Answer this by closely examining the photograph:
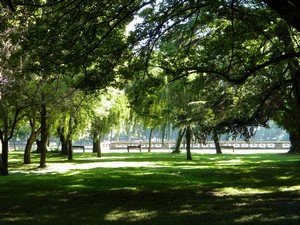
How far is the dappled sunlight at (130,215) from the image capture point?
27.3 feet

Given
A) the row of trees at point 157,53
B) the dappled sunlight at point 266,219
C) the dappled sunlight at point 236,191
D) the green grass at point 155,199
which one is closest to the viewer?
the dappled sunlight at point 266,219

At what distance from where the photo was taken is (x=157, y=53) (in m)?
14.7

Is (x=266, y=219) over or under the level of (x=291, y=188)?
over

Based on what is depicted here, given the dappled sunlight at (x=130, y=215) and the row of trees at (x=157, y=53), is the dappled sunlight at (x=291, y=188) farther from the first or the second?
the dappled sunlight at (x=130, y=215)

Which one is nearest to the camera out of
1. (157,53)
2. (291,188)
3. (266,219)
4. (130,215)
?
(266,219)

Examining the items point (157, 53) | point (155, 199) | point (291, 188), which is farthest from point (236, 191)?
point (157, 53)

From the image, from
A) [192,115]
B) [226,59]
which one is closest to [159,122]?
[192,115]

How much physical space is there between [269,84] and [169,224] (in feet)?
35.2

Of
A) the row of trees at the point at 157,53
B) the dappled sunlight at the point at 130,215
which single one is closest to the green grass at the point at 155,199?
the dappled sunlight at the point at 130,215

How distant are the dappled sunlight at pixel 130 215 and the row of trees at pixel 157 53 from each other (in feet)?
13.3

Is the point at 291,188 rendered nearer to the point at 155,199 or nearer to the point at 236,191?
the point at 236,191

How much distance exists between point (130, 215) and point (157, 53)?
24.7 feet

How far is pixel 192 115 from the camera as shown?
20.6m

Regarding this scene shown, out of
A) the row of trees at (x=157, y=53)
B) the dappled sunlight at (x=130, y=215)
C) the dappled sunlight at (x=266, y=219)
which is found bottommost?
the dappled sunlight at (x=130, y=215)
